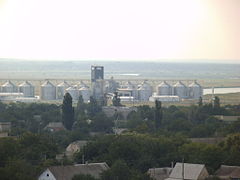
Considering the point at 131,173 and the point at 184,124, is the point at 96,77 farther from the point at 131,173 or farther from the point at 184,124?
the point at 131,173

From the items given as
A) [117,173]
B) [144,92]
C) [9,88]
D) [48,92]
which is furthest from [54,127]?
[9,88]

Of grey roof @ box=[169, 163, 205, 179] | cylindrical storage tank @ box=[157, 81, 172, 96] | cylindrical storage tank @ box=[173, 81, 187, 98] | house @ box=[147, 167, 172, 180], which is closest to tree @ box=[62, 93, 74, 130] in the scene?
house @ box=[147, 167, 172, 180]

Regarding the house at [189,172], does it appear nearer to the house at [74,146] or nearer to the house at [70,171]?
the house at [70,171]

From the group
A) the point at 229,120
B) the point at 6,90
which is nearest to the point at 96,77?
the point at 6,90

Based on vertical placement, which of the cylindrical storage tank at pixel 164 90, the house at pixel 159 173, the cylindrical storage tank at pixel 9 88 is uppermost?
the house at pixel 159 173

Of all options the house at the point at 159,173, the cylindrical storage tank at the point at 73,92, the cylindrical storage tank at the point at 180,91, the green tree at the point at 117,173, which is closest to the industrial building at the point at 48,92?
the cylindrical storage tank at the point at 73,92

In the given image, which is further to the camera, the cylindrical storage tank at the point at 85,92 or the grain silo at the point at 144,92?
the grain silo at the point at 144,92

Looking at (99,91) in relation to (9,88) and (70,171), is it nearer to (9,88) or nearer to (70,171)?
(9,88)

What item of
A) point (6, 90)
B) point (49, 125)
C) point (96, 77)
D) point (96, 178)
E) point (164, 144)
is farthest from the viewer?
point (6, 90)
